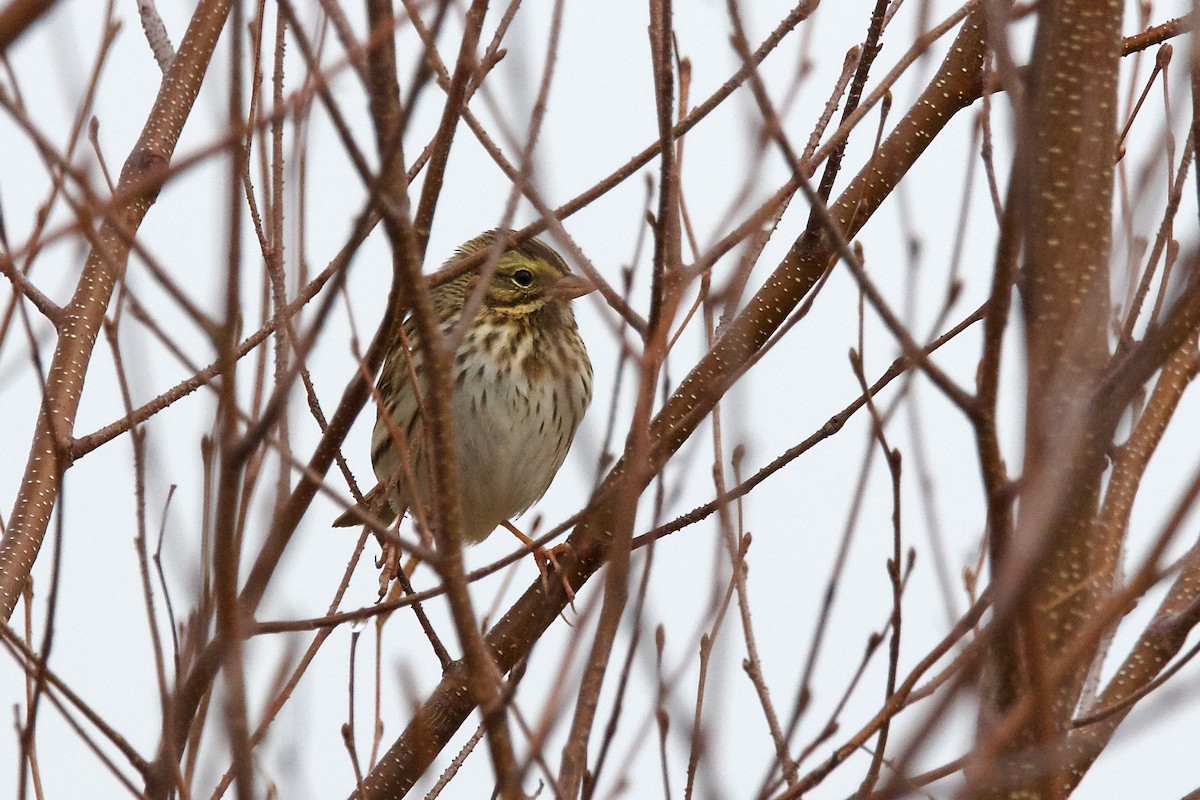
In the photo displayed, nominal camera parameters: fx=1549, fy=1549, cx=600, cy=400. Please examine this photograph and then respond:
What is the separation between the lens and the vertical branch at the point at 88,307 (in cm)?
421

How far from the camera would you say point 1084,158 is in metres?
2.88

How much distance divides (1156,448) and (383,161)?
253 centimetres

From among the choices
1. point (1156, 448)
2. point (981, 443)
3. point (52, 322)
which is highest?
point (52, 322)

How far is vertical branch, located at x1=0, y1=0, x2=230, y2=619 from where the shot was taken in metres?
4.21

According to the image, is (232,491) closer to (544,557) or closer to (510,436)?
(544,557)

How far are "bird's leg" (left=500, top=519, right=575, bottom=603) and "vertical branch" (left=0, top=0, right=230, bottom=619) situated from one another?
1.35 meters

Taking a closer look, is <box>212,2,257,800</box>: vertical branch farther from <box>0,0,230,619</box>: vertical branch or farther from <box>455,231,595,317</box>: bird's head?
<box>455,231,595,317</box>: bird's head

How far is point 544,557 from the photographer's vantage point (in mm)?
6121

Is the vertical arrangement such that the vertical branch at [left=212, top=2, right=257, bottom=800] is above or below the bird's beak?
below

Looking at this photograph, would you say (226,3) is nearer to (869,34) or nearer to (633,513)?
(869,34)

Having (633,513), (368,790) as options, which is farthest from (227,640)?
(368,790)

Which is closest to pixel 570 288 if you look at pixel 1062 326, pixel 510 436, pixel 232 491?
pixel 510 436

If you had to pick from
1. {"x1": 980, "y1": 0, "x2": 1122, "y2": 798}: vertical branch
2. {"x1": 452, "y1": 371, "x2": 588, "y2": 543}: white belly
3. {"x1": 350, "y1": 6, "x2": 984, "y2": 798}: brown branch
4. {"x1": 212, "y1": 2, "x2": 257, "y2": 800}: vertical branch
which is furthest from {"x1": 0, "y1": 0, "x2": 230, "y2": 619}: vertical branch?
{"x1": 980, "y1": 0, "x2": 1122, "y2": 798}: vertical branch

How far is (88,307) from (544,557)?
2.20 m
